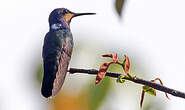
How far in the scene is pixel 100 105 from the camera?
5082 millimetres

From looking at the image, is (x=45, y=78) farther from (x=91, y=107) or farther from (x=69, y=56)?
(x=69, y=56)

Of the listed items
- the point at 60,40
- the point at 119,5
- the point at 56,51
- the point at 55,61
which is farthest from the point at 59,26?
the point at 119,5

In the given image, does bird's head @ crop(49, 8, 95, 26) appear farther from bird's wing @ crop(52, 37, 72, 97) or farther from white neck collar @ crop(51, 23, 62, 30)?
bird's wing @ crop(52, 37, 72, 97)

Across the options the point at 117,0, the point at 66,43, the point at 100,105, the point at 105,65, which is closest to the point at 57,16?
the point at 66,43

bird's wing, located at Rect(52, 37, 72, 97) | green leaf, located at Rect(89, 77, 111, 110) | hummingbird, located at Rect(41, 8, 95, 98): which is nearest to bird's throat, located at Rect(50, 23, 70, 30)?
hummingbird, located at Rect(41, 8, 95, 98)

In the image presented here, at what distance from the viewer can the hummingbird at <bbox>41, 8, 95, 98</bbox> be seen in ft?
14.7

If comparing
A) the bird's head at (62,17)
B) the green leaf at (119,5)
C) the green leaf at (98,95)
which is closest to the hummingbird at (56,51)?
the bird's head at (62,17)

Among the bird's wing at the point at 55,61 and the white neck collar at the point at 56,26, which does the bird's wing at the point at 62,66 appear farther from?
the white neck collar at the point at 56,26

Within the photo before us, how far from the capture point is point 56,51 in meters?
6.12

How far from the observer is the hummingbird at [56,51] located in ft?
14.7

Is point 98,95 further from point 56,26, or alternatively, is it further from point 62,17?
point 62,17

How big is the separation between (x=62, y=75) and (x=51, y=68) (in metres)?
0.64

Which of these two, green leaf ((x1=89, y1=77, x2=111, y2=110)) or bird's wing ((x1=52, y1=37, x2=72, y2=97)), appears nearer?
bird's wing ((x1=52, y1=37, x2=72, y2=97))

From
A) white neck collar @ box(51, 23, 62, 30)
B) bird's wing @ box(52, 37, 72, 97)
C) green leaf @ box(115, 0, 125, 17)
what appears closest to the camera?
green leaf @ box(115, 0, 125, 17)
